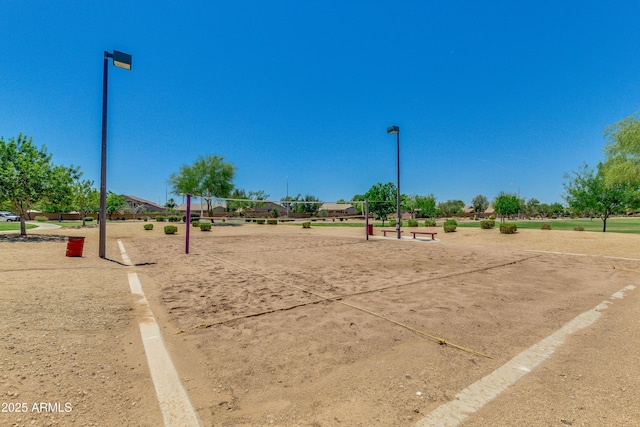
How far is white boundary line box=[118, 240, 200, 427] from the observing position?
2309 millimetres

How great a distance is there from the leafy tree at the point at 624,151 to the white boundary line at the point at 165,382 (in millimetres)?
25030

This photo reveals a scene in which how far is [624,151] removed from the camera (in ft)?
58.6

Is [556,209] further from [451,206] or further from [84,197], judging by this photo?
[84,197]

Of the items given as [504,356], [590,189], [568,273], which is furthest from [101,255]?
[590,189]

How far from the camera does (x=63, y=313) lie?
14.9ft

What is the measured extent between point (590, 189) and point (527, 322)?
3201cm

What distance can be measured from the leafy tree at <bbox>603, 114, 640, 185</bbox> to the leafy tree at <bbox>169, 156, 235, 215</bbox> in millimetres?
42351

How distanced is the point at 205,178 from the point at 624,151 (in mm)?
45043

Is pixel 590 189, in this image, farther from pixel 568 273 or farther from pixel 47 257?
pixel 47 257

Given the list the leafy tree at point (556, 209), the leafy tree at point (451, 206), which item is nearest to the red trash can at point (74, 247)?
the leafy tree at point (451, 206)

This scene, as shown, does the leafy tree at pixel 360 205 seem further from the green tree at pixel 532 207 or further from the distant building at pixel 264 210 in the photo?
the green tree at pixel 532 207

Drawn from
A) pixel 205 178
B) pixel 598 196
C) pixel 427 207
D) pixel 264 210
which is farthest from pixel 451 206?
pixel 205 178

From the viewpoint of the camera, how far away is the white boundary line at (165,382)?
231 cm

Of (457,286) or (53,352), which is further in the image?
(457,286)
